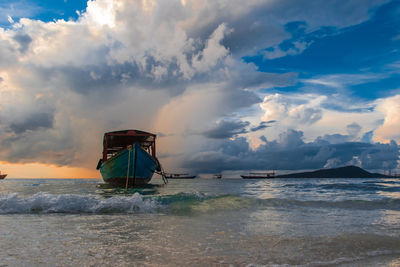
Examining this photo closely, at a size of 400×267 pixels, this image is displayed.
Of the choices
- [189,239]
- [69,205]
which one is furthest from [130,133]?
[189,239]

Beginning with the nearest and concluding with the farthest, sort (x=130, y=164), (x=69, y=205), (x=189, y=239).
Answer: (x=189, y=239) → (x=69, y=205) → (x=130, y=164)

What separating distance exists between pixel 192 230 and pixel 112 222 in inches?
107

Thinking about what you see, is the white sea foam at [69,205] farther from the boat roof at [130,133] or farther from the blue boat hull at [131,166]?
the boat roof at [130,133]

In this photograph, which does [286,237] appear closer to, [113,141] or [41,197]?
[41,197]

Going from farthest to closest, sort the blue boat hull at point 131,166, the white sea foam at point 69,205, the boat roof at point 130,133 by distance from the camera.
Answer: the boat roof at point 130,133 < the blue boat hull at point 131,166 < the white sea foam at point 69,205

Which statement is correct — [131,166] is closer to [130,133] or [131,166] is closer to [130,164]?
[130,164]

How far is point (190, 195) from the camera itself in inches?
574

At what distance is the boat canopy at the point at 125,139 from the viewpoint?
1476 inches

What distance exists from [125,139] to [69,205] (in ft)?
104

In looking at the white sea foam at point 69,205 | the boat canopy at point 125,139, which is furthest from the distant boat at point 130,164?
the white sea foam at point 69,205

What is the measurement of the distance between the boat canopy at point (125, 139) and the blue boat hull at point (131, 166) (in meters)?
2.87

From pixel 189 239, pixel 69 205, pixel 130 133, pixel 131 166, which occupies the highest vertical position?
pixel 130 133

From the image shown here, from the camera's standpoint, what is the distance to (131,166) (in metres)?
31.3

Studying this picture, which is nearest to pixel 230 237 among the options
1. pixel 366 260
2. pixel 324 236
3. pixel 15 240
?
pixel 324 236
